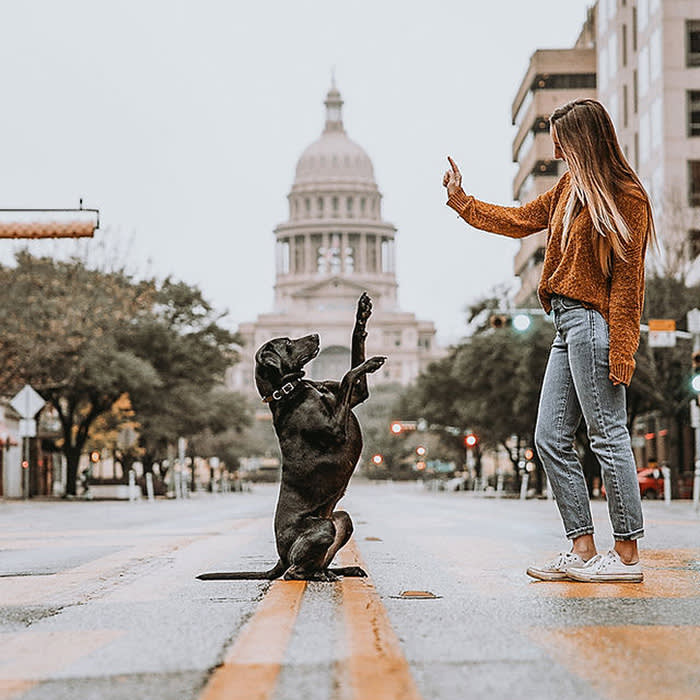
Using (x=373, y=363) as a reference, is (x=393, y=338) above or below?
above

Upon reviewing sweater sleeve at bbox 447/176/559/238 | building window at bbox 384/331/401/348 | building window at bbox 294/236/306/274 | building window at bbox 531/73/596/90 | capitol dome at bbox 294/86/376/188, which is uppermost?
capitol dome at bbox 294/86/376/188

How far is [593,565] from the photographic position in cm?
690

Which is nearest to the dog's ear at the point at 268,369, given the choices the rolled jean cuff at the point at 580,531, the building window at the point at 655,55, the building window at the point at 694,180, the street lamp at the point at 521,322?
the rolled jean cuff at the point at 580,531

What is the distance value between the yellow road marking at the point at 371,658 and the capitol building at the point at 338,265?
160 m

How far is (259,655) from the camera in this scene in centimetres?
444

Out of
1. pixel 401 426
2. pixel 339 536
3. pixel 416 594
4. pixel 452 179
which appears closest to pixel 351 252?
pixel 401 426

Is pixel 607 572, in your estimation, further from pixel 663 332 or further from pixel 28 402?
pixel 28 402

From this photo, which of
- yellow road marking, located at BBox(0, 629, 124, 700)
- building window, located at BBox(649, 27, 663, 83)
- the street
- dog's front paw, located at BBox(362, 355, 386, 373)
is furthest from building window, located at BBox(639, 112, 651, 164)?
yellow road marking, located at BBox(0, 629, 124, 700)

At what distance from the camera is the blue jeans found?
6.96 metres

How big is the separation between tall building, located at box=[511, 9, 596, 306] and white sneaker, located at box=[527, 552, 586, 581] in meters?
75.1

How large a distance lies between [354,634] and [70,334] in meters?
36.3

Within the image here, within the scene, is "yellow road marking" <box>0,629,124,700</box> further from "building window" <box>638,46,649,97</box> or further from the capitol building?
the capitol building

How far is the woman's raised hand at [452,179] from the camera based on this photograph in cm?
764

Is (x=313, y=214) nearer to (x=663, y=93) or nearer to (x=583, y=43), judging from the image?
→ (x=583, y=43)
